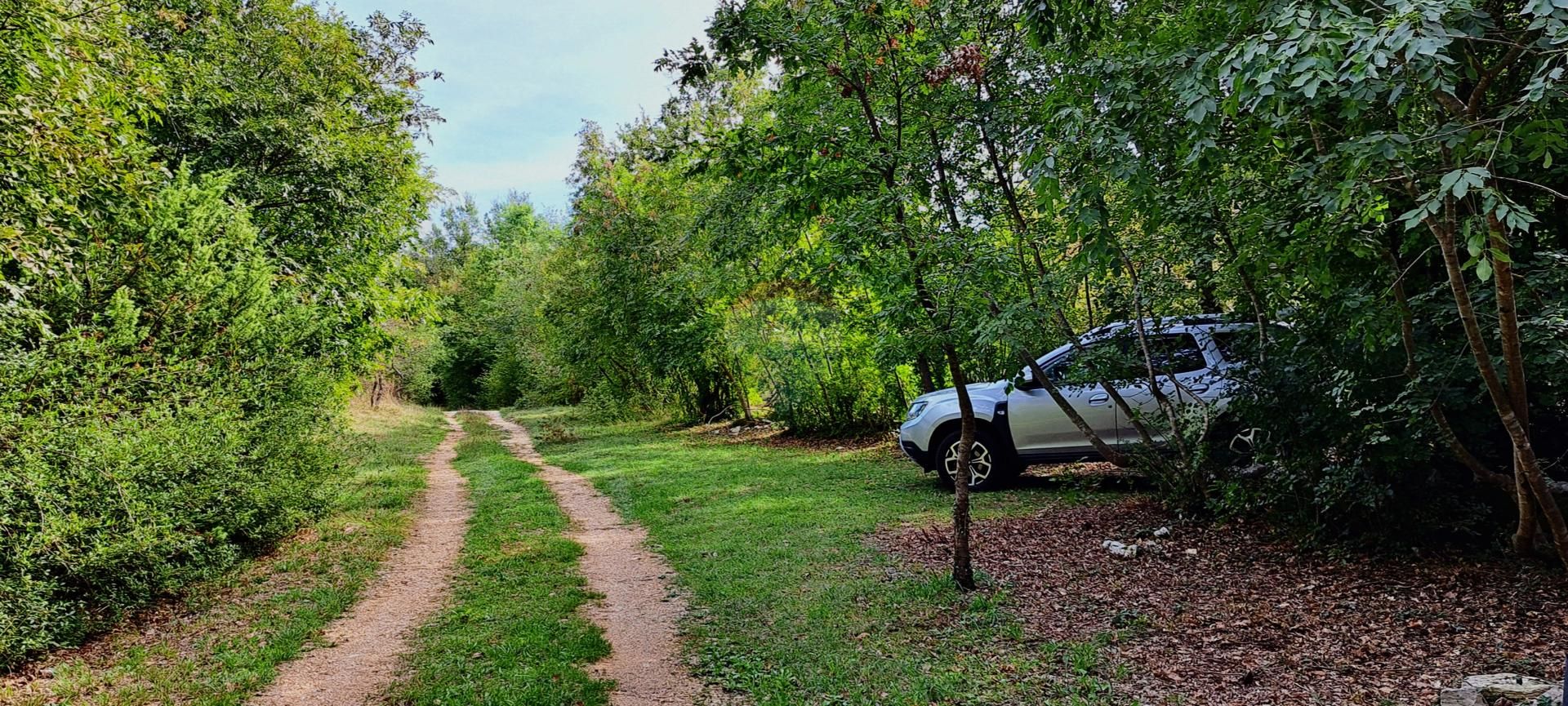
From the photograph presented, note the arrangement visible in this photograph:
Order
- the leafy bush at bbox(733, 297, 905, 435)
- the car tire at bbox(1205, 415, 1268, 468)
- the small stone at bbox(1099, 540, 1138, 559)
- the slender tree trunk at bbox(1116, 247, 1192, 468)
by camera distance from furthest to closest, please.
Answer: the leafy bush at bbox(733, 297, 905, 435) → the slender tree trunk at bbox(1116, 247, 1192, 468) → the car tire at bbox(1205, 415, 1268, 468) → the small stone at bbox(1099, 540, 1138, 559)

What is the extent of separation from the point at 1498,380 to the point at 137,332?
8407 mm

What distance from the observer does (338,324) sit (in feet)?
33.8

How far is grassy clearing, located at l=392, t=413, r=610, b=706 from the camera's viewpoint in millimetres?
3959

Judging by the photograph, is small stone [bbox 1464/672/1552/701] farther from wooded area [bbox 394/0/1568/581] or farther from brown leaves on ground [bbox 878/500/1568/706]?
wooded area [bbox 394/0/1568/581]

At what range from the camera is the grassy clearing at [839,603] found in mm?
3738

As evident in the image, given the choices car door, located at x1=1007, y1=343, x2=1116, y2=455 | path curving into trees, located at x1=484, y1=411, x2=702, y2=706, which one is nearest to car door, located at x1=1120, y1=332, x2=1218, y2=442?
car door, located at x1=1007, y1=343, x2=1116, y2=455

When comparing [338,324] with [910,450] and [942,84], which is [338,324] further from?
[942,84]

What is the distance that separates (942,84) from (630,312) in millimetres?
14234

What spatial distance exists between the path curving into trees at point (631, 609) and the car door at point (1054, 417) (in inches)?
151

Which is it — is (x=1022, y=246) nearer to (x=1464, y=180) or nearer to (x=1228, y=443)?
(x=1228, y=443)

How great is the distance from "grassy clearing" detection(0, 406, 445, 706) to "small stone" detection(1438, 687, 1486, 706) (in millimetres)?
5537

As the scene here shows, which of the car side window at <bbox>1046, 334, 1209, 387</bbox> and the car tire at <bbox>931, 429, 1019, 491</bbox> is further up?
the car side window at <bbox>1046, 334, 1209, 387</bbox>

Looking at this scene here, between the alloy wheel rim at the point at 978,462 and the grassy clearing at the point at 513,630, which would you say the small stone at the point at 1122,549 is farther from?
the grassy clearing at the point at 513,630

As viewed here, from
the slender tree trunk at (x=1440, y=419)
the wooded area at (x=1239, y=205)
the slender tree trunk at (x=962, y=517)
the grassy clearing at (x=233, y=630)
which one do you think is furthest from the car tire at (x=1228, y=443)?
the grassy clearing at (x=233, y=630)
